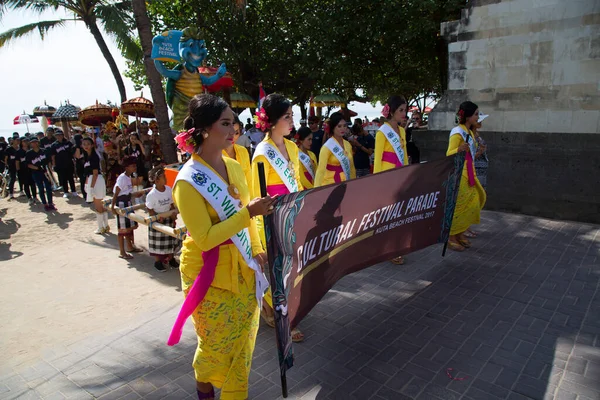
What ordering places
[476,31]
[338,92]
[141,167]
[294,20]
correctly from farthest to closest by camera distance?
[338,92] < [294,20] < [141,167] < [476,31]

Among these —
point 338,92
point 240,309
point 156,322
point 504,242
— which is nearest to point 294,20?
point 338,92

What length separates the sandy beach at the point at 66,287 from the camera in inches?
166

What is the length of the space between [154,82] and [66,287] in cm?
450

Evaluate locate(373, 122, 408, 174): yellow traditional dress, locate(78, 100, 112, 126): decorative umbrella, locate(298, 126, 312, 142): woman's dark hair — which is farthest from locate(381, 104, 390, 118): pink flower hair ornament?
locate(78, 100, 112, 126): decorative umbrella

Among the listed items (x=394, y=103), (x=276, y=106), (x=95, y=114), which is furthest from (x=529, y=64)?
(x=95, y=114)

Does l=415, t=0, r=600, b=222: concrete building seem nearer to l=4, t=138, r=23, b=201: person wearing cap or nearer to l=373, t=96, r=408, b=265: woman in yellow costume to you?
l=373, t=96, r=408, b=265: woman in yellow costume

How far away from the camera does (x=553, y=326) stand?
3.65 m

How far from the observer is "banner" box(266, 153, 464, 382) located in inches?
98.9

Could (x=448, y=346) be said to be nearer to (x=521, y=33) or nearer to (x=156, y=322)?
(x=156, y=322)

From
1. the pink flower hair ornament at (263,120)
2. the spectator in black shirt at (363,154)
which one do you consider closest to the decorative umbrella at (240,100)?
the spectator in black shirt at (363,154)

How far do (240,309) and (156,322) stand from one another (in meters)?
2.10

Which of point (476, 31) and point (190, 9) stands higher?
point (190, 9)

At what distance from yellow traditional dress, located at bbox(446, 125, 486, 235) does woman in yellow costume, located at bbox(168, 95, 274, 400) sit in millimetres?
3569

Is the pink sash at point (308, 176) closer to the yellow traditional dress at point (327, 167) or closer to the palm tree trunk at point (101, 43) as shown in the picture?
the yellow traditional dress at point (327, 167)
